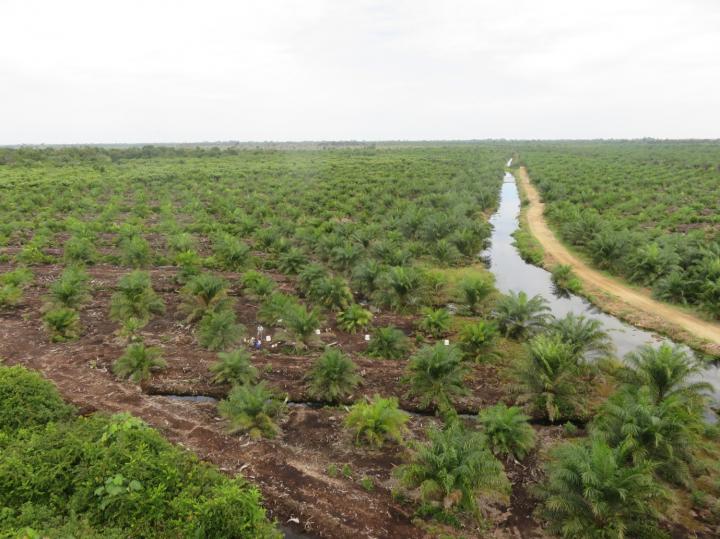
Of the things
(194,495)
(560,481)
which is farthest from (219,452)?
(560,481)

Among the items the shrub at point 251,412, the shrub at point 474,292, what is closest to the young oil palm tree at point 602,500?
the shrub at point 251,412

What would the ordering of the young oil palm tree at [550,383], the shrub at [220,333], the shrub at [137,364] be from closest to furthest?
the young oil palm tree at [550,383]
the shrub at [137,364]
the shrub at [220,333]

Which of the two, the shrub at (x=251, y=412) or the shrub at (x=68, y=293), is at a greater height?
the shrub at (x=68, y=293)

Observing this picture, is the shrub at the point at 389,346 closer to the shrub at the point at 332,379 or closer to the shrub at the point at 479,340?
the shrub at the point at 479,340

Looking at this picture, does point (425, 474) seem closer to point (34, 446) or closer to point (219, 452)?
point (219, 452)

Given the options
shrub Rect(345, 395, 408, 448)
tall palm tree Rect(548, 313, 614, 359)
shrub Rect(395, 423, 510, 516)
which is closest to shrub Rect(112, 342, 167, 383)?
shrub Rect(345, 395, 408, 448)

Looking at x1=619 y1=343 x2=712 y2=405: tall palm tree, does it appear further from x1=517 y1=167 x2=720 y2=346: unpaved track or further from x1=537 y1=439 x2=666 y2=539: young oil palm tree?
x1=517 y1=167 x2=720 y2=346: unpaved track

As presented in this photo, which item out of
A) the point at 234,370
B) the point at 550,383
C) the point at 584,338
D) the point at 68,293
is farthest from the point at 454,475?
the point at 68,293
